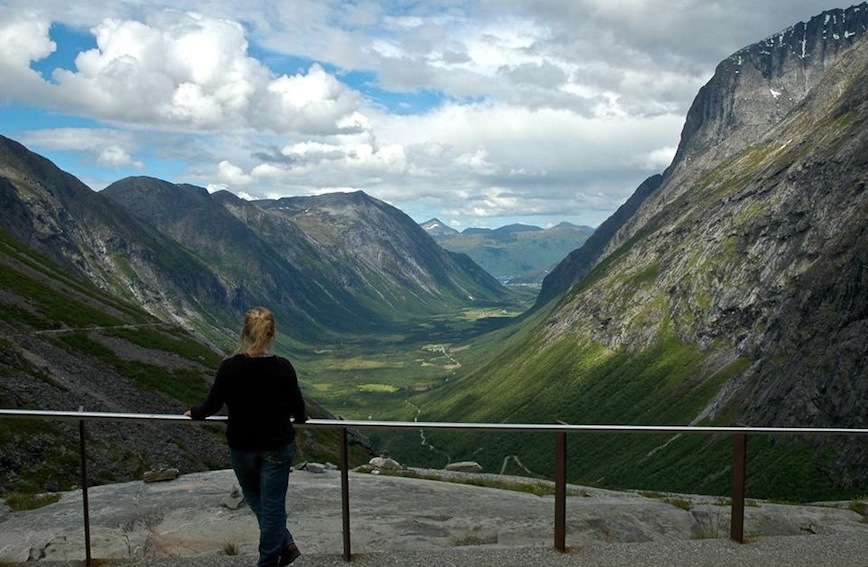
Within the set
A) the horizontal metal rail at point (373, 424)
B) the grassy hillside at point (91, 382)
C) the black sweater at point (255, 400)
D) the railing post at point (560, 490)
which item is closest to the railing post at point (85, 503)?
the horizontal metal rail at point (373, 424)

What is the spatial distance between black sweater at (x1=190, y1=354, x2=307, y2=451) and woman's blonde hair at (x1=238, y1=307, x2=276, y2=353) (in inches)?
6.8

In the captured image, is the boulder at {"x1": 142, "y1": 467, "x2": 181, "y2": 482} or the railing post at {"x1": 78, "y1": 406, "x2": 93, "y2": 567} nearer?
the railing post at {"x1": 78, "y1": 406, "x2": 93, "y2": 567}

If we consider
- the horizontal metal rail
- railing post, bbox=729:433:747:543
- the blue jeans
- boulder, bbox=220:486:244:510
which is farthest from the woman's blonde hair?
railing post, bbox=729:433:747:543

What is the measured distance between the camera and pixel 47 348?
93.2 m

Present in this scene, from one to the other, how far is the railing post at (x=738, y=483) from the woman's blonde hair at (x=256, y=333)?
887cm

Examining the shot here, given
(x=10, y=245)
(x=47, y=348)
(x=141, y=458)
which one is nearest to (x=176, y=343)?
(x=47, y=348)

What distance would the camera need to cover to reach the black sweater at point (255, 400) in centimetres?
1130

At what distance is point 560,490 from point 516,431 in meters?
1.36

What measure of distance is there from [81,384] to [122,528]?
2895 inches

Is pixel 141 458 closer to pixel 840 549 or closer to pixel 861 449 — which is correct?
pixel 840 549

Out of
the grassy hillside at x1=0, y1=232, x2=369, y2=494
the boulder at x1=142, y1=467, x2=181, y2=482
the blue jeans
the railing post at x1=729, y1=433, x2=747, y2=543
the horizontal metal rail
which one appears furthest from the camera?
the grassy hillside at x1=0, y1=232, x2=369, y2=494

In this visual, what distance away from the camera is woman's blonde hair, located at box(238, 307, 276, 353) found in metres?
11.3

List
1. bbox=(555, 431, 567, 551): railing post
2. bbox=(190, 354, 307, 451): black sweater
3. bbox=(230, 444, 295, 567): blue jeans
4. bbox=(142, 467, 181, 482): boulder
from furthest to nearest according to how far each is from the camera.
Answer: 1. bbox=(142, 467, 181, 482): boulder
2. bbox=(555, 431, 567, 551): railing post
3. bbox=(230, 444, 295, 567): blue jeans
4. bbox=(190, 354, 307, 451): black sweater

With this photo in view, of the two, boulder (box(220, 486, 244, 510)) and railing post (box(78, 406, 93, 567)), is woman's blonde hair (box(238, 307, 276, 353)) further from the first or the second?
boulder (box(220, 486, 244, 510))
